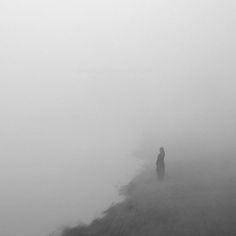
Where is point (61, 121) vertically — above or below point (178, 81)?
below

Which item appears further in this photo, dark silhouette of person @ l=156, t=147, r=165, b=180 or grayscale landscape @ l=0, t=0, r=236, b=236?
dark silhouette of person @ l=156, t=147, r=165, b=180

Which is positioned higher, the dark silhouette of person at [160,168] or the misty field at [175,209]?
the dark silhouette of person at [160,168]

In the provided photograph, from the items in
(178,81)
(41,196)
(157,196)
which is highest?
(178,81)

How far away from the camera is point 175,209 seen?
26734 mm

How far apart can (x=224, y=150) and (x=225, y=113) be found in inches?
1584

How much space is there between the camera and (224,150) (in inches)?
1855

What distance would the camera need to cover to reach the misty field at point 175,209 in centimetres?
2402

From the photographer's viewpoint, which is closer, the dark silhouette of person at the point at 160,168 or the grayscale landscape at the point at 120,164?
the grayscale landscape at the point at 120,164

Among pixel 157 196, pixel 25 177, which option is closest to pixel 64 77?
pixel 25 177

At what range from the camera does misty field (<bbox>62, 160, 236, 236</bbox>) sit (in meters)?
24.0

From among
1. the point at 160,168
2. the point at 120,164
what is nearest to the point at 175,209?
the point at 160,168

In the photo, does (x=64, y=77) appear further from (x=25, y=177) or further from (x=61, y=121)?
(x=25, y=177)

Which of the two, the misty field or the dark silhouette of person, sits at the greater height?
the dark silhouette of person

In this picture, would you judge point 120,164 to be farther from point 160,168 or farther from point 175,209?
point 175,209
